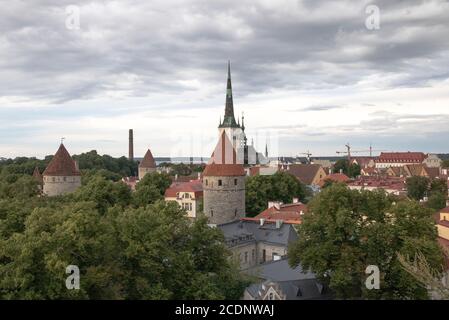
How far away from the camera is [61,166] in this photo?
4984cm

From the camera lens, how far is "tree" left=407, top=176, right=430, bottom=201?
57.8 m

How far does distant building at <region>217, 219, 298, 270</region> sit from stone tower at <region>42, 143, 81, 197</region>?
2103 cm

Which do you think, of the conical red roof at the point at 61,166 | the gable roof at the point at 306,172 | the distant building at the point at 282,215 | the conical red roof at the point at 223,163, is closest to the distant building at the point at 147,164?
the conical red roof at the point at 61,166

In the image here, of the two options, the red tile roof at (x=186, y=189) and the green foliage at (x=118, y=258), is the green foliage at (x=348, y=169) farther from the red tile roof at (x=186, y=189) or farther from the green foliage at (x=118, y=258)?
the green foliage at (x=118, y=258)

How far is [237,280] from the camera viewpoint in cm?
2269

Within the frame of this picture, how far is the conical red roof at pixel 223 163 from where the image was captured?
3769 centimetres

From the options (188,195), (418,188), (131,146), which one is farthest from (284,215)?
(131,146)

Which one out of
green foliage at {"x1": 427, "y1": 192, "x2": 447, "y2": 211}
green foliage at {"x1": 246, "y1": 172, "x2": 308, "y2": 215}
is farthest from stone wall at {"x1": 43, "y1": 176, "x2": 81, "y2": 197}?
green foliage at {"x1": 427, "y1": 192, "x2": 447, "y2": 211}

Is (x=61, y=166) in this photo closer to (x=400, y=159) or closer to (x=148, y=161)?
(x=148, y=161)

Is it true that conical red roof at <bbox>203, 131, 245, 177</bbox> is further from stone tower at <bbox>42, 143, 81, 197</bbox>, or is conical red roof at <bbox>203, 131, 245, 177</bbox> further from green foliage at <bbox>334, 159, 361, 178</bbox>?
green foliage at <bbox>334, 159, 361, 178</bbox>

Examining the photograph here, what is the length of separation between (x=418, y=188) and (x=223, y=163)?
3011cm

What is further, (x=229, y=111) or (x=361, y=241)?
(x=229, y=111)
